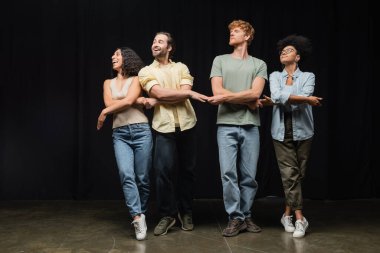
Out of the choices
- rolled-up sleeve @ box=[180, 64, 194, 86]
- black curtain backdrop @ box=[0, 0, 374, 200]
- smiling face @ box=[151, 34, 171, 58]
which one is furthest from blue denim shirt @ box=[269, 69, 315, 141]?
black curtain backdrop @ box=[0, 0, 374, 200]

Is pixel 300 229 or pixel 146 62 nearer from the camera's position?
pixel 300 229

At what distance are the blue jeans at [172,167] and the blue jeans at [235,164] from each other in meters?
0.25

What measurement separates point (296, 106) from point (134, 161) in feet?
4.28

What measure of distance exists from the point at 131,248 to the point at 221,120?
1.14 m

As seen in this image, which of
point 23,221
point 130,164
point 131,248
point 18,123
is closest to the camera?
point 131,248

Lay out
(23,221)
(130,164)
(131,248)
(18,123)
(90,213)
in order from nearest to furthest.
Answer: (131,248) < (130,164) < (23,221) < (90,213) < (18,123)

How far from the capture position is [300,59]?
333cm

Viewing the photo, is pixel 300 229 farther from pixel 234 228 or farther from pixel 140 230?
pixel 140 230

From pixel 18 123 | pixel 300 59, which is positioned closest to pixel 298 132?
pixel 300 59

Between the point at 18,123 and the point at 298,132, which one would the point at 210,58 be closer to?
the point at 298,132

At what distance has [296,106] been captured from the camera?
3.24m

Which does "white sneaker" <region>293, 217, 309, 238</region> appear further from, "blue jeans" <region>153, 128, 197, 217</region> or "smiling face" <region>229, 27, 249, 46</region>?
"smiling face" <region>229, 27, 249, 46</region>

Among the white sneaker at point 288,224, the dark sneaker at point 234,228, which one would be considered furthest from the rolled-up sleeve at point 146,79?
the white sneaker at point 288,224

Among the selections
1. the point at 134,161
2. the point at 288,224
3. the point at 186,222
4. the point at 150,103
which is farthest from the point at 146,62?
the point at 288,224
